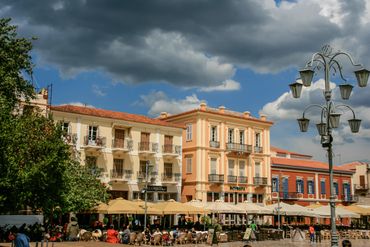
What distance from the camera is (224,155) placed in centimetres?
4712

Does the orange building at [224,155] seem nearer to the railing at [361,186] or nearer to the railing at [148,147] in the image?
the railing at [148,147]

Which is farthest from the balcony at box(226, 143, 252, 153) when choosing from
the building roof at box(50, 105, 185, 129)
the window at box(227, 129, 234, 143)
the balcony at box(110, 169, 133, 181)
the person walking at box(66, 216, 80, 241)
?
the person walking at box(66, 216, 80, 241)

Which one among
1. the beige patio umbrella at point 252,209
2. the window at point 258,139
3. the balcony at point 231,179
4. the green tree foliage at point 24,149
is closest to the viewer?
the green tree foliage at point 24,149

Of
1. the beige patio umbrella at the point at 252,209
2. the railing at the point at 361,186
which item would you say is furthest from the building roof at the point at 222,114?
the railing at the point at 361,186

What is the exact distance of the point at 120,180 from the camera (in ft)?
129

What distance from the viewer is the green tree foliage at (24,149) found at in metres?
20.8

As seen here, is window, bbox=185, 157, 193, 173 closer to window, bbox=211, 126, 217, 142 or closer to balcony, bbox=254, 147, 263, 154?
window, bbox=211, 126, 217, 142

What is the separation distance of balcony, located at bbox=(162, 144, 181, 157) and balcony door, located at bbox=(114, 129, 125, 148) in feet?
13.0

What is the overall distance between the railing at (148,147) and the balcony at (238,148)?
8386 mm

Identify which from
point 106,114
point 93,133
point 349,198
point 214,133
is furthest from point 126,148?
point 349,198

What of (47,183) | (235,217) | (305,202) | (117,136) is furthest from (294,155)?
(47,183)

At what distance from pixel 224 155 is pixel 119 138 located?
11448 mm

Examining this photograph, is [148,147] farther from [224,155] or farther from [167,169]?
[224,155]

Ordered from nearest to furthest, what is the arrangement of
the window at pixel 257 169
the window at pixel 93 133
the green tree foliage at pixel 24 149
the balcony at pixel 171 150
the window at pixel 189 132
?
the green tree foliage at pixel 24 149 < the window at pixel 93 133 < the balcony at pixel 171 150 < the window at pixel 189 132 < the window at pixel 257 169
